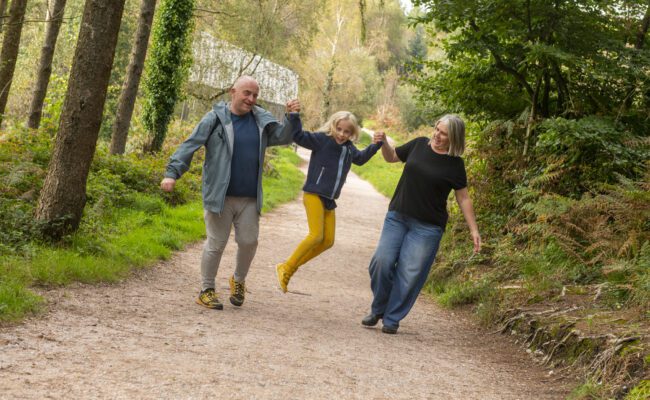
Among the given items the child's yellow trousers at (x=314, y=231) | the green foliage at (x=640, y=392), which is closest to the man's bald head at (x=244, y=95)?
the child's yellow trousers at (x=314, y=231)

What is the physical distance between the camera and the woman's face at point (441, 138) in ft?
22.6

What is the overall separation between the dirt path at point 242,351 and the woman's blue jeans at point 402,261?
1.11 feet

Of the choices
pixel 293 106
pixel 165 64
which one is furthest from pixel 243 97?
pixel 165 64

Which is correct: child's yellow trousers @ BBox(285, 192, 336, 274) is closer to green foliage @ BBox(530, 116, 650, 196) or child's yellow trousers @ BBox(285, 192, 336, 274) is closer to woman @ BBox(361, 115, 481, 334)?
woman @ BBox(361, 115, 481, 334)

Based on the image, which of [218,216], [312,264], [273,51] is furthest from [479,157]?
[273,51]

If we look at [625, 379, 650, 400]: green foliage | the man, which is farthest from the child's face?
[625, 379, 650, 400]: green foliage

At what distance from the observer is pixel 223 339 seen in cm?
573

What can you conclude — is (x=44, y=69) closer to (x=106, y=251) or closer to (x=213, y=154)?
(x=106, y=251)

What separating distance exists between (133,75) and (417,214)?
10.6 meters

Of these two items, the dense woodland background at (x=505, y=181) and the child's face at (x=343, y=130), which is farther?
the child's face at (x=343, y=130)

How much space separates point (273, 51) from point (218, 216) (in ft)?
71.2

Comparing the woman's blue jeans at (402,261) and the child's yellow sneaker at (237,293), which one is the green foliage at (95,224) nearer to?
the child's yellow sneaker at (237,293)

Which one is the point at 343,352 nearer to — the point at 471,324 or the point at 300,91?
the point at 471,324

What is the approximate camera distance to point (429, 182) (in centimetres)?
701
